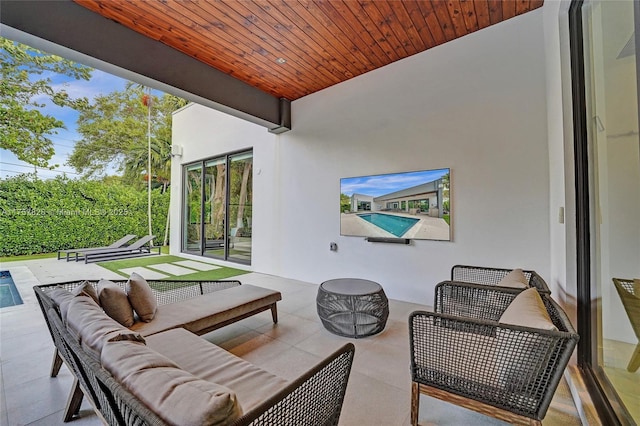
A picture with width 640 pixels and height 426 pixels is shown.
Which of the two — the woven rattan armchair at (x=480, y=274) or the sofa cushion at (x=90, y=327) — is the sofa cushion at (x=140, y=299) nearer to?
the sofa cushion at (x=90, y=327)

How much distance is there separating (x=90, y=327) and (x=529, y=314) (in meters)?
2.21

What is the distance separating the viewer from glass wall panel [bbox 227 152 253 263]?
6.36 metres

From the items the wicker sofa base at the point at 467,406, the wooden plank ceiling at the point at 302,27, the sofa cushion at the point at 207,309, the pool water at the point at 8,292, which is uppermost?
the wooden plank ceiling at the point at 302,27

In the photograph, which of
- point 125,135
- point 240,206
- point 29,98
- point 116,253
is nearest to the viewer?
point 240,206

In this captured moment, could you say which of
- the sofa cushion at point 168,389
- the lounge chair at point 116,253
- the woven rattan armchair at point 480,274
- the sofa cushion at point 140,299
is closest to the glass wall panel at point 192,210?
the lounge chair at point 116,253

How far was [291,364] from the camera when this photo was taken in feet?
7.57

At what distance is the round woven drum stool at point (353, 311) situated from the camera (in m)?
2.79

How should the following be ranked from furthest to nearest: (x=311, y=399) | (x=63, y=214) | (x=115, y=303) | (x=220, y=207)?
(x=63, y=214) → (x=220, y=207) → (x=115, y=303) → (x=311, y=399)

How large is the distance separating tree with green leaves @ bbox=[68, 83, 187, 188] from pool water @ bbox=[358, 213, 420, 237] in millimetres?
10212

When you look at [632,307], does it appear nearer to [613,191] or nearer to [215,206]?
[613,191]

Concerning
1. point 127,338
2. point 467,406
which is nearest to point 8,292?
point 127,338

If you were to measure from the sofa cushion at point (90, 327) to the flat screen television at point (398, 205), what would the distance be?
3439 millimetres

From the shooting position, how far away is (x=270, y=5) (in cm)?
286

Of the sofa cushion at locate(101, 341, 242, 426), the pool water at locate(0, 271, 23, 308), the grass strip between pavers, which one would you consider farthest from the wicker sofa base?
the pool water at locate(0, 271, 23, 308)
